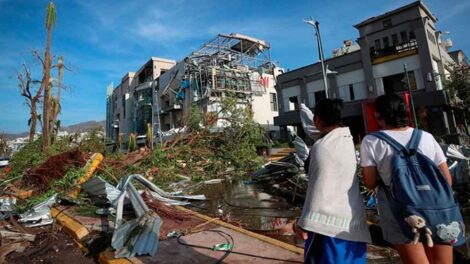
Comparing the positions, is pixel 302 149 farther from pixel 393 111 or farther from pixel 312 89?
pixel 312 89

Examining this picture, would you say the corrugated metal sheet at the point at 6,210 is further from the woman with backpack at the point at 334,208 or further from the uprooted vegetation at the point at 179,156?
the woman with backpack at the point at 334,208

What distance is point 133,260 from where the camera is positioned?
11.3ft

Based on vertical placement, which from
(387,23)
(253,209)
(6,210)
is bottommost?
(253,209)

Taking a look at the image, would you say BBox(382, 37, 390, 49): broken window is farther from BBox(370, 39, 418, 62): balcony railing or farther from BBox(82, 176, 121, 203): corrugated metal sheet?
BBox(82, 176, 121, 203): corrugated metal sheet

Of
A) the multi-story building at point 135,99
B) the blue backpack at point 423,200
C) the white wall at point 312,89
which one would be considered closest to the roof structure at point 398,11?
the white wall at point 312,89

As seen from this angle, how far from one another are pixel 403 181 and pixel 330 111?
64cm

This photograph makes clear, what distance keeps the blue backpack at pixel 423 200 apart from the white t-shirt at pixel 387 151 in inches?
2.6

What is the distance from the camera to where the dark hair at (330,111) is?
1991 millimetres

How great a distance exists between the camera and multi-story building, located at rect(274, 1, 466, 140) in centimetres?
1822

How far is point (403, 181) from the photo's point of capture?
1763mm

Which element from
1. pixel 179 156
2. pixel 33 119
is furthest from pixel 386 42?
pixel 33 119

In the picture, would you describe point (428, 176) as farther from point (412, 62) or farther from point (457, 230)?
point (412, 62)

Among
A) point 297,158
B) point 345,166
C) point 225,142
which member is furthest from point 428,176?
point 225,142

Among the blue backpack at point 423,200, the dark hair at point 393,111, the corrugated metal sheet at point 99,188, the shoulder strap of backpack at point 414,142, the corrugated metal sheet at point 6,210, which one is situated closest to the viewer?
the blue backpack at point 423,200
